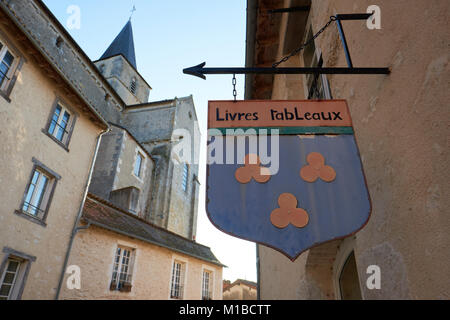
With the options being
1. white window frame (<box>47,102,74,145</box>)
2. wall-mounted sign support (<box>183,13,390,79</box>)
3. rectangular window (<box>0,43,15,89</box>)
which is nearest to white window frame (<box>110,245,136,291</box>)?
white window frame (<box>47,102,74,145</box>)

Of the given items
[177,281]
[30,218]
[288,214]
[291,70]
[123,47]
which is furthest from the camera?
[123,47]

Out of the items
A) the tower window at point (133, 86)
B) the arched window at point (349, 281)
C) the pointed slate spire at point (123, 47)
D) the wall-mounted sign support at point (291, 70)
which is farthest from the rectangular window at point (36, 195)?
the pointed slate spire at point (123, 47)

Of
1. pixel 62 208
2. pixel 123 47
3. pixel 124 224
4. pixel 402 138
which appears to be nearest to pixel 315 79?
pixel 402 138

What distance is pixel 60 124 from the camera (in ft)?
29.7

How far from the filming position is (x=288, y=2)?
4895mm

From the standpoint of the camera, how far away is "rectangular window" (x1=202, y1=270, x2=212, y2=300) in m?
14.7

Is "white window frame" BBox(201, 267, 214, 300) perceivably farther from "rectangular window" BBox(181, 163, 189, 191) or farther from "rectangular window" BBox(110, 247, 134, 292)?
"rectangular window" BBox(181, 163, 189, 191)

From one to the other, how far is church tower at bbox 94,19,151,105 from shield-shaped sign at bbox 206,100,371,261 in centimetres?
3017

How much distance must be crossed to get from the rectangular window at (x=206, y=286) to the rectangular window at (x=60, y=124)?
9.53 metres

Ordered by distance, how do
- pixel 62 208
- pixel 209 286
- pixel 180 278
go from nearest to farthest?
pixel 62 208
pixel 180 278
pixel 209 286

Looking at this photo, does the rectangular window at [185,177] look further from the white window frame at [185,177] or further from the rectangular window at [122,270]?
the rectangular window at [122,270]

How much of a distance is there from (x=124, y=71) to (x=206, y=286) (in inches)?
963

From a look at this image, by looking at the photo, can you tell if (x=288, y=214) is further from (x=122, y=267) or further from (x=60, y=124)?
(x=122, y=267)
